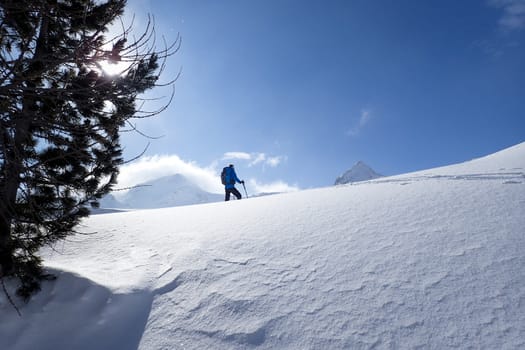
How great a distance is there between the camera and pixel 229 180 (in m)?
9.54

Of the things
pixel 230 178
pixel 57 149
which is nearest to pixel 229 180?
pixel 230 178

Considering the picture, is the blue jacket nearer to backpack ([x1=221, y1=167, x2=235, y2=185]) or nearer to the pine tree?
backpack ([x1=221, y1=167, x2=235, y2=185])

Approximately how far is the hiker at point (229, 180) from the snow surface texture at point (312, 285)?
224 inches

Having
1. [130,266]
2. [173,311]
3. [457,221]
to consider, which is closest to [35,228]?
[130,266]

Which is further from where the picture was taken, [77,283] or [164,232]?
[164,232]

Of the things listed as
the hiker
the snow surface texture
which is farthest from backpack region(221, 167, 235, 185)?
the snow surface texture

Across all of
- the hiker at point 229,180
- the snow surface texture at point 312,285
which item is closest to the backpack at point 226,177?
the hiker at point 229,180

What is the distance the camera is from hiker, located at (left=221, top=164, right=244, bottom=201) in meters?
9.54

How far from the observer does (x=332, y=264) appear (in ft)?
7.96

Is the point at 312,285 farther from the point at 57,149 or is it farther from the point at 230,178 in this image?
the point at 230,178

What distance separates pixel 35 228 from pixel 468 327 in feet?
13.2

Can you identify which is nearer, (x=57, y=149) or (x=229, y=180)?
(x=57, y=149)

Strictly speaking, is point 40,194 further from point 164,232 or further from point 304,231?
point 304,231

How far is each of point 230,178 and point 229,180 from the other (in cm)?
8
